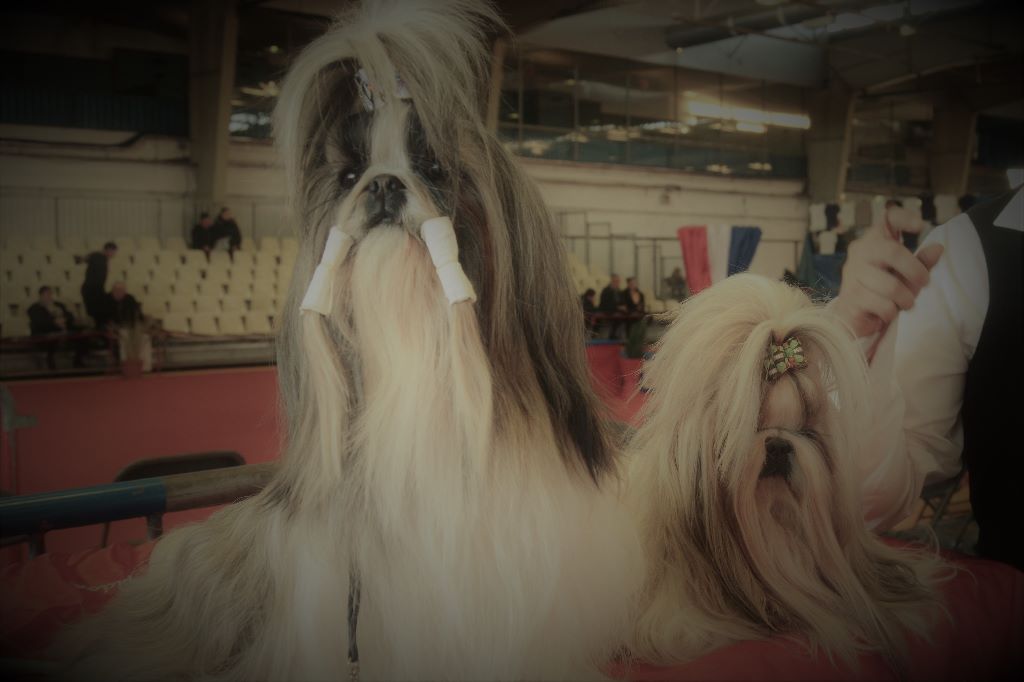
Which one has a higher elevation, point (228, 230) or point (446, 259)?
point (228, 230)

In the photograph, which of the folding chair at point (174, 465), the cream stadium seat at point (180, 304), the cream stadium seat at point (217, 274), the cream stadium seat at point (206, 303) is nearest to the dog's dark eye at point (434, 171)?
the folding chair at point (174, 465)

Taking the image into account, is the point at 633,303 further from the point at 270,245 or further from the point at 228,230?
the point at 228,230

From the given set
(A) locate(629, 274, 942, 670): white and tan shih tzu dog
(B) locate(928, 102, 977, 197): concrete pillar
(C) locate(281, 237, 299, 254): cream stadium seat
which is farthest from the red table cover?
(B) locate(928, 102, 977, 197): concrete pillar

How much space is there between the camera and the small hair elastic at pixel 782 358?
102 cm

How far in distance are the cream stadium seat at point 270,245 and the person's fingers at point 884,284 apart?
892mm

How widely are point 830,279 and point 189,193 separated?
152 centimetres

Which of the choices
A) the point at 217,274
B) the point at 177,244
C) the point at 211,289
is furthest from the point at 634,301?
the point at 217,274

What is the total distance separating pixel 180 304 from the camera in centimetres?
177

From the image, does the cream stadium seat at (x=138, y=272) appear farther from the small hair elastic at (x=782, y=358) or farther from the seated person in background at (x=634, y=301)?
the small hair elastic at (x=782, y=358)

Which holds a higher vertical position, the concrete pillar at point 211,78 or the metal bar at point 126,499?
the concrete pillar at point 211,78

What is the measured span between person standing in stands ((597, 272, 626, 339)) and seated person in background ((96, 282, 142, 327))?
864 mm

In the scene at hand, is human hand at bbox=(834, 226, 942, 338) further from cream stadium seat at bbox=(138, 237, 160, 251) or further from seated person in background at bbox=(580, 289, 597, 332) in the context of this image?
cream stadium seat at bbox=(138, 237, 160, 251)

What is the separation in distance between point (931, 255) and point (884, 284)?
9 centimetres

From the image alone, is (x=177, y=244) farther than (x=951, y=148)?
Yes
